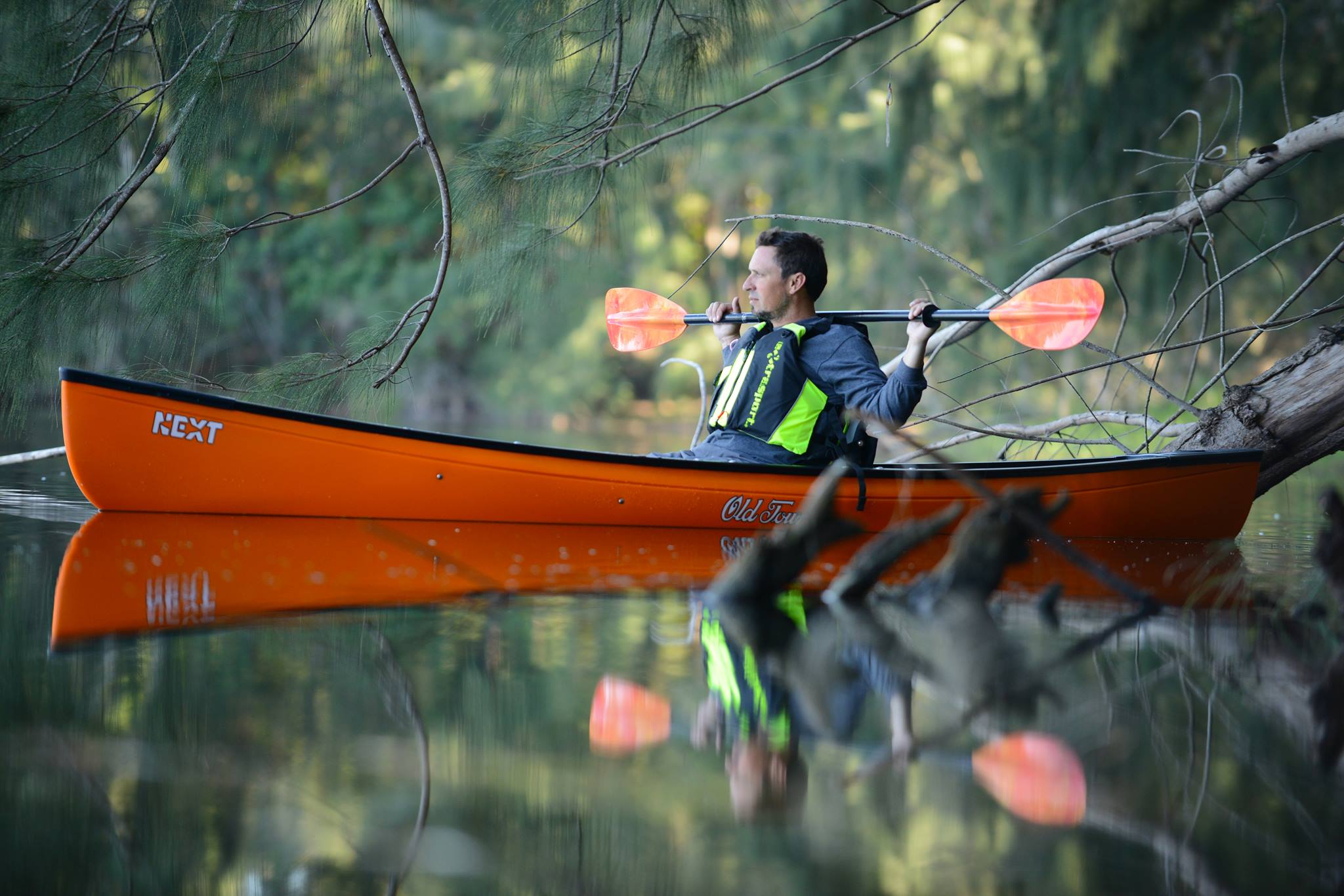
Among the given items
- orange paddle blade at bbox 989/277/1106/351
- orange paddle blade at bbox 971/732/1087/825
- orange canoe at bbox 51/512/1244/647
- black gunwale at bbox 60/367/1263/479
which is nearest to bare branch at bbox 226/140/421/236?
black gunwale at bbox 60/367/1263/479

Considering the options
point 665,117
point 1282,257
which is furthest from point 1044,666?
point 1282,257

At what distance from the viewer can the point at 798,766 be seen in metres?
1.26

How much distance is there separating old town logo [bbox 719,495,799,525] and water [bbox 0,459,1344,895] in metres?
1.30

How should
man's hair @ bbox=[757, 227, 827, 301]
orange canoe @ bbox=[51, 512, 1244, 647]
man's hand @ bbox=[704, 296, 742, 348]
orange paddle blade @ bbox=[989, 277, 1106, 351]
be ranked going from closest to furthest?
orange canoe @ bbox=[51, 512, 1244, 647], orange paddle blade @ bbox=[989, 277, 1106, 351], man's hair @ bbox=[757, 227, 827, 301], man's hand @ bbox=[704, 296, 742, 348]

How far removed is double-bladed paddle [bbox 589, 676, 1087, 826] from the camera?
1173 millimetres

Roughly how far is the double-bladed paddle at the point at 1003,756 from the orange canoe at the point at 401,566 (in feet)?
2.51

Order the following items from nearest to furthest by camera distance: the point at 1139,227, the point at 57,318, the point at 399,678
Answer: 1. the point at 399,678
2. the point at 57,318
3. the point at 1139,227

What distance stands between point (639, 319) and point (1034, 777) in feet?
A: 10.0

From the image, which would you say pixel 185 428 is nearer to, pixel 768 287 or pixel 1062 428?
pixel 768 287

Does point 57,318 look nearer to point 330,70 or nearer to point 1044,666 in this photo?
point 330,70

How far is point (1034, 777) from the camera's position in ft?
4.10

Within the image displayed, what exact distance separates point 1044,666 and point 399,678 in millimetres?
946

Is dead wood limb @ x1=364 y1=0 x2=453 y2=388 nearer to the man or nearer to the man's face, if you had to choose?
the man

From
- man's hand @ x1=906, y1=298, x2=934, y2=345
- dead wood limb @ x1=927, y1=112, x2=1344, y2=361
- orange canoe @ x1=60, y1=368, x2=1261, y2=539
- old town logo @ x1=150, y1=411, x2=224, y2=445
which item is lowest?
orange canoe @ x1=60, y1=368, x2=1261, y2=539
